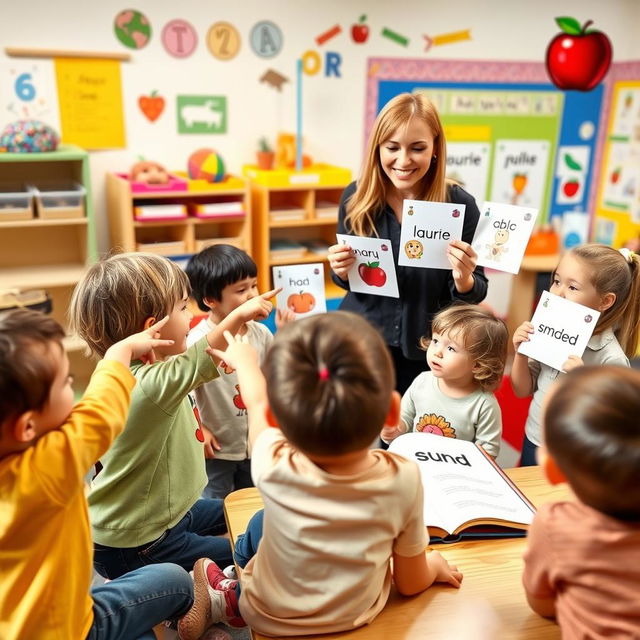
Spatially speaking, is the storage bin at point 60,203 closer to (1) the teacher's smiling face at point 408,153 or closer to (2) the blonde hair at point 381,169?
(2) the blonde hair at point 381,169

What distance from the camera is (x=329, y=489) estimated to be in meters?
0.87

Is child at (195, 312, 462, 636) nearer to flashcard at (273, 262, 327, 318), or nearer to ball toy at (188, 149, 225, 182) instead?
flashcard at (273, 262, 327, 318)

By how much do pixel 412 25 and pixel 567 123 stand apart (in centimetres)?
133

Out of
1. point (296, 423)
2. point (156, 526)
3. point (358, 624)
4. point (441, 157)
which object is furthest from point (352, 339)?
point (441, 157)

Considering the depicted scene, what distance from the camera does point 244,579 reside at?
105 centimetres

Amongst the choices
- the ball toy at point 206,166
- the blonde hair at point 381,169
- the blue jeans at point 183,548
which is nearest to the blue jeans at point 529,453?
the blonde hair at point 381,169

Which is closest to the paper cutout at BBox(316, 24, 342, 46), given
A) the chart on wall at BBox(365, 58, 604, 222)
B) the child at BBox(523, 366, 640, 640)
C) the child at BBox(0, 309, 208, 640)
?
the chart on wall at BBox(365, 58, 604, 222)

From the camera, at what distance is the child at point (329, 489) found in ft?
2.73

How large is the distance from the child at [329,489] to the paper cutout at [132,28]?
2773 millimetres

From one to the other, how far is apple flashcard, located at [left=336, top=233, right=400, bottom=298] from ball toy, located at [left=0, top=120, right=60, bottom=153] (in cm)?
173

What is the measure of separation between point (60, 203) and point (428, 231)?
76.6 inches

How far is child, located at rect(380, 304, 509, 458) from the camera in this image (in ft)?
5.50

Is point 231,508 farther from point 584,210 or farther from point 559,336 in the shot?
point 584,210

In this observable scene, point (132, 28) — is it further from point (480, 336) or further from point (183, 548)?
point (183, 548)
